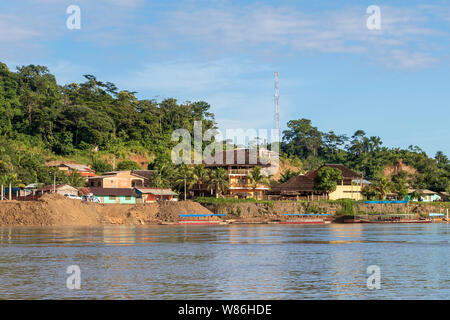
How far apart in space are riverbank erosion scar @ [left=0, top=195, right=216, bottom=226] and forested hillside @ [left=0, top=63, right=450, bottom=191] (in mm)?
13939

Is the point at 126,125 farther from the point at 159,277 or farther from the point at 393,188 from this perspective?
the point at 159,277

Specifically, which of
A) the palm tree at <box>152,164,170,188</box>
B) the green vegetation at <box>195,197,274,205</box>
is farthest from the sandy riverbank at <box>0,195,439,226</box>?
the palm tree at <box>152,164,170,188</box>

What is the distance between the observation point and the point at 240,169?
116 m

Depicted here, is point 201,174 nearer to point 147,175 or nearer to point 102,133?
point 147,175

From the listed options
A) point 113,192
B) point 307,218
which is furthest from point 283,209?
point 113,192

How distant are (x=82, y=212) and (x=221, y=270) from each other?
194 ft

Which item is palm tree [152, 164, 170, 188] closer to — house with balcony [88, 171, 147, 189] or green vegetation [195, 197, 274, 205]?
house with balcony [88, 171, 147, 189]

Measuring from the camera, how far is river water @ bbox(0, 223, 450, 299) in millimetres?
26016

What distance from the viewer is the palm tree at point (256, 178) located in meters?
112

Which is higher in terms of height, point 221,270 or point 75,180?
point 75,180

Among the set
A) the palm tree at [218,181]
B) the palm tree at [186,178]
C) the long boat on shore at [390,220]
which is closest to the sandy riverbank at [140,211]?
the long boat on shore at [390,220]

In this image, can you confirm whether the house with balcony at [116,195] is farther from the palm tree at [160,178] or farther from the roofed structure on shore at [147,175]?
the roofed structure on shore at [147,175]
